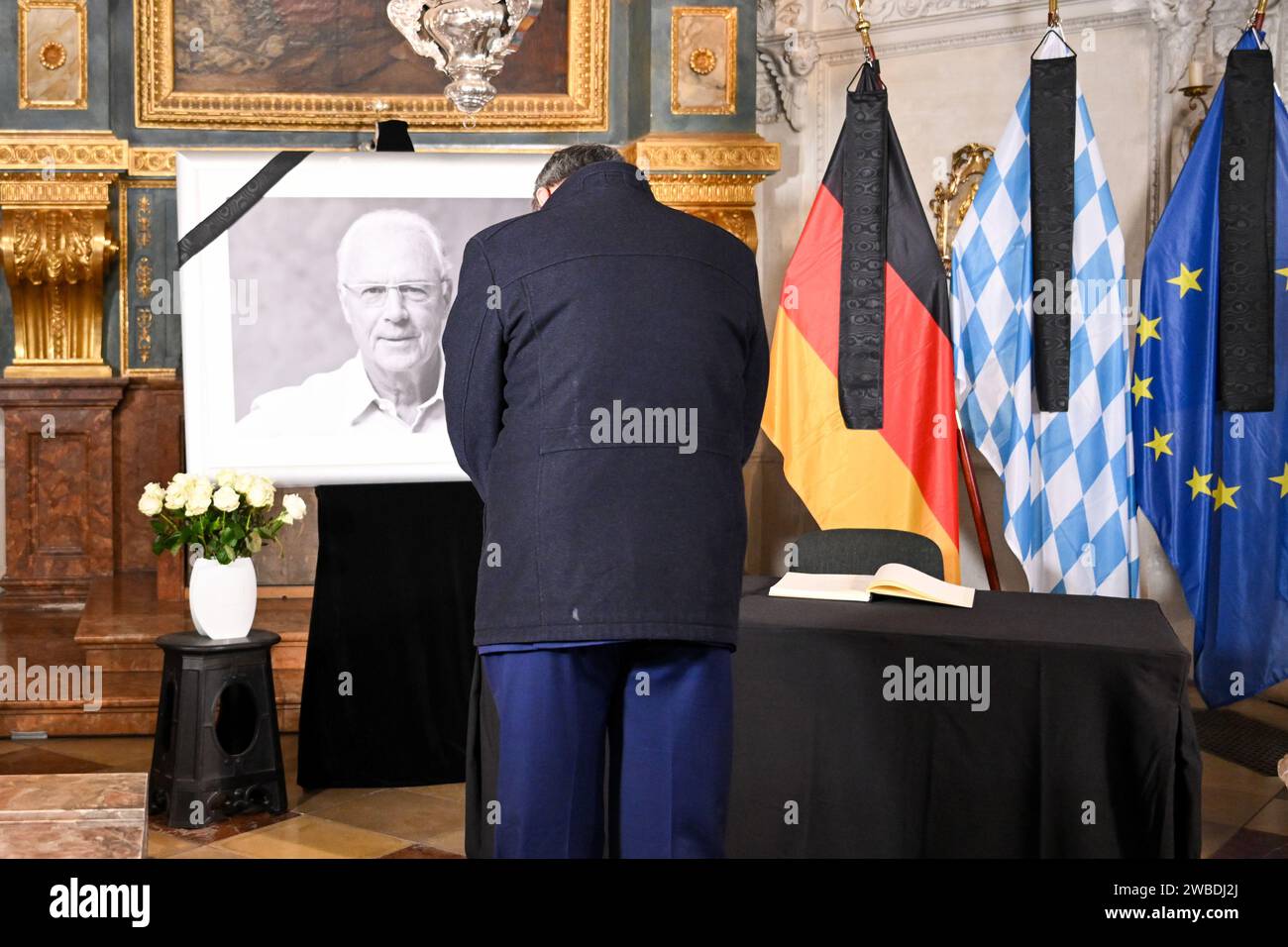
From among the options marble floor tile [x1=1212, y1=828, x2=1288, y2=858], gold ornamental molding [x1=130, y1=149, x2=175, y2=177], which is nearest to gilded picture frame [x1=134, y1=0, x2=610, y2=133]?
gold ornamental molding [x1=130, y1=149, x2=175, y2=177]

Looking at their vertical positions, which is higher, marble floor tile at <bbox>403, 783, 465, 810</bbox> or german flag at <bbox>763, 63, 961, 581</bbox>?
german flag at <bbox>763, 63, 961, 581</bbox>

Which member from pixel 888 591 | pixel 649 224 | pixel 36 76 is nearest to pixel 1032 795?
pixel 888 591

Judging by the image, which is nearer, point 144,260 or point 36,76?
point 36,76

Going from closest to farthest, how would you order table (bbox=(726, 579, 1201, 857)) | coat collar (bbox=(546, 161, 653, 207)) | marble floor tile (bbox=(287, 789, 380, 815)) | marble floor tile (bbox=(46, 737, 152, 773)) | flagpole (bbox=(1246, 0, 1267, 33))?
1. coat collar (bbox=(546, 161, 653, 207))
2. table (bbox=(726, 579, 1201, 857))
3. marble floor tile (bbox=(287, 789, 380, 815))
4. marble floor tile (bbox=(46, 737, 152, 773))
5. flagpole (bbox=(1246, 0, 1267, 33))

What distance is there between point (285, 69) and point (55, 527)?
2.24 m

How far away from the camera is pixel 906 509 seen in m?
5.43

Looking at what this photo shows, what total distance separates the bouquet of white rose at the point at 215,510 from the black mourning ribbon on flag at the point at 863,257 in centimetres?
230

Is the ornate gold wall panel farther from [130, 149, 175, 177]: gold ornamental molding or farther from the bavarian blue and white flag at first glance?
the bavarian blue and white flag

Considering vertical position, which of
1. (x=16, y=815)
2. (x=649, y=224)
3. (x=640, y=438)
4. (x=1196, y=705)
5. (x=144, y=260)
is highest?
(x=144, y=260)

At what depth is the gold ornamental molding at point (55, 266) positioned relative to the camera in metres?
5.67

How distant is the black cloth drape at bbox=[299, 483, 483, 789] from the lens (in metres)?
4.49

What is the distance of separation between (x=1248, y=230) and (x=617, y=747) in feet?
12.3

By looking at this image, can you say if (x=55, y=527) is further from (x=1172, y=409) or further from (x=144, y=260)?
(x=1172, y=409)

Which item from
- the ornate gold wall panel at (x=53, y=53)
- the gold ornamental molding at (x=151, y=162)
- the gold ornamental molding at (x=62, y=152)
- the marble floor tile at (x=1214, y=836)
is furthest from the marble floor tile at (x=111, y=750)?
the marble floor tile at (x=1214, y=836)
